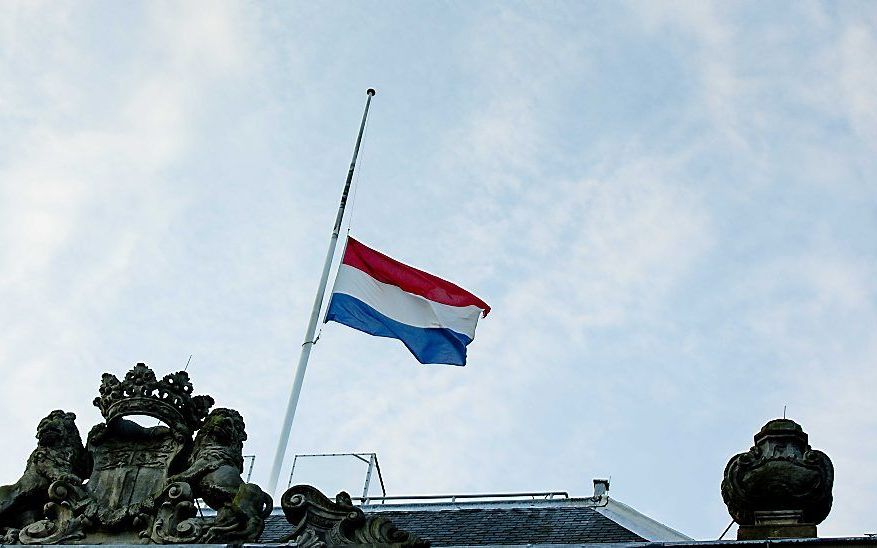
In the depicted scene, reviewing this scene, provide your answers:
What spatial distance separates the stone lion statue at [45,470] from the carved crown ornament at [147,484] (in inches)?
0.5

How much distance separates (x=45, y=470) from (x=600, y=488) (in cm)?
850

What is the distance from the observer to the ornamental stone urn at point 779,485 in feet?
53.7

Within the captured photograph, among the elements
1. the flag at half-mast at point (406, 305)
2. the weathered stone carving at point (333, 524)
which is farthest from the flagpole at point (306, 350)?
the weathered stone carving at point (333, 524)

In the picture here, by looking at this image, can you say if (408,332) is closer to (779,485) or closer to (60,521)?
(60,521)

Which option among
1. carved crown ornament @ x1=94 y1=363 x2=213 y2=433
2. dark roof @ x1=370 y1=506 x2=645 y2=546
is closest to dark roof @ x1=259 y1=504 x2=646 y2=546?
dark roof @ x1=370 y1=506 x2=645 y2=546

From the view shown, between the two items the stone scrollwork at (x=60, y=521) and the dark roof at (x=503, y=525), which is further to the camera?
the dark roof at (x=503, y=525)

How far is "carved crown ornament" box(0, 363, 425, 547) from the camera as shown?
58.2 feet

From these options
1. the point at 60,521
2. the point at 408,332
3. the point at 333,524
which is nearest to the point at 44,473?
the point at 60,521

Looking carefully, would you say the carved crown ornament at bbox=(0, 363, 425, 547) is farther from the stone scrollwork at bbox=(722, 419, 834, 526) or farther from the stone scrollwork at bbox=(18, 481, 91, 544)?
the stone scrollwork at bbox=(722, 419, 834, 526)

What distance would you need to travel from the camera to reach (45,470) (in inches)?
742

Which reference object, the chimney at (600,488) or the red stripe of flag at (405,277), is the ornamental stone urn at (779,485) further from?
the red stripe of flag at (405,277)

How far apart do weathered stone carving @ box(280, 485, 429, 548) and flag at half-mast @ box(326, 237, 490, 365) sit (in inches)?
373

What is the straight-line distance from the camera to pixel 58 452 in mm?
19062

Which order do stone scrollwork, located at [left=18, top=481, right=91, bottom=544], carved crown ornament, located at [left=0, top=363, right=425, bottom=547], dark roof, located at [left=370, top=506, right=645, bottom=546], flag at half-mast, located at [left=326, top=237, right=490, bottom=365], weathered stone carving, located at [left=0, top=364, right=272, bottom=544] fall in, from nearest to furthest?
1. carved crown ornament, located at [left=0, top=363, right=425, bottom=547]
2. weathered stone carving, located at [left=0, top=364, right=272, bottom=544]
3. stone scrollwork, located at [left=18, top=481, right=91, bottom=544]
4. dark roof, located at [left=370, top=506, right=645, bottom=546]
5. flag at half-mast, located at [left=326, top=237, right=490, bottom=365]
